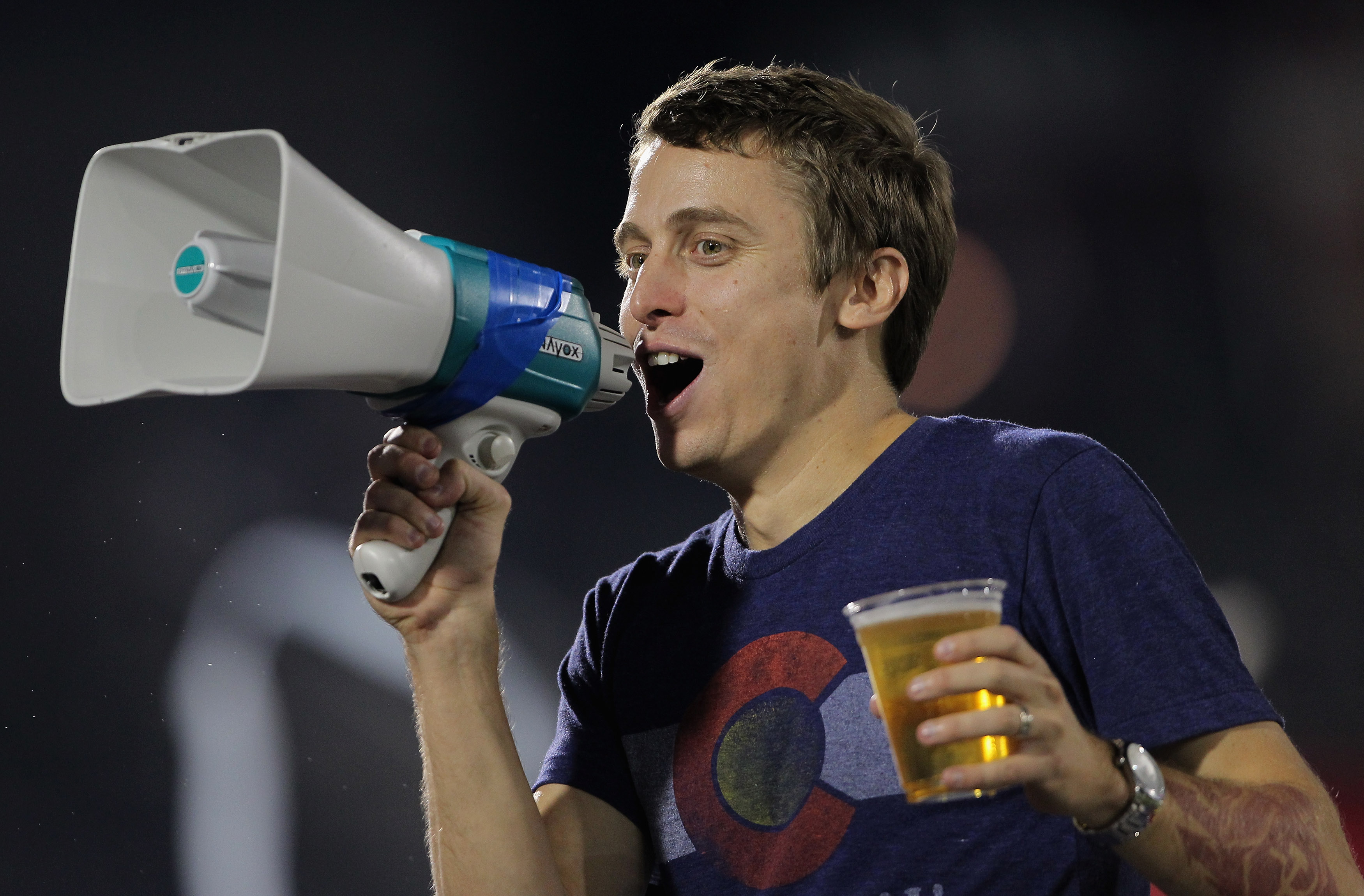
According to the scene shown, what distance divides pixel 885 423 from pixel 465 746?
717 millimetres

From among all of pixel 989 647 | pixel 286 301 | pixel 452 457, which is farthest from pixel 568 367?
pixel 989 647

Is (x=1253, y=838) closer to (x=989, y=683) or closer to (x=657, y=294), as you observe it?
(x=989, y=683)

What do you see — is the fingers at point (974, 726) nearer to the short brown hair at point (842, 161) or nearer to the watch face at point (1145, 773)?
the watch face at point (1145, 773)

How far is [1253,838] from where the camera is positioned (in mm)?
1037

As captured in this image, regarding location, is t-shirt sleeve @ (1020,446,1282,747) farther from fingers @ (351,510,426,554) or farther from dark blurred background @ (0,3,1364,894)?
dark blurred background @ (0,3,1364,894)

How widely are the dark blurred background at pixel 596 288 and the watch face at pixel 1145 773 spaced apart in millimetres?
2192

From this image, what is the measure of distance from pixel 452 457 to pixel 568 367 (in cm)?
17

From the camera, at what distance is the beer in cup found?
0.91 metres

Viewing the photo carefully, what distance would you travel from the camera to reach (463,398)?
49.8 inches

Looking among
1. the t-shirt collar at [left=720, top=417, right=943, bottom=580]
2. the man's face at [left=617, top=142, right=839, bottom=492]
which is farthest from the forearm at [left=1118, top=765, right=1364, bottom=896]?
the man's face at [left=617, top=142, right=839, bottom=492]

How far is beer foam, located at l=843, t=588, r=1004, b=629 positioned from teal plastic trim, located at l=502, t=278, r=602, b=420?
530mm

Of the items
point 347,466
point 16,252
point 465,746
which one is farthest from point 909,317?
point 16,252

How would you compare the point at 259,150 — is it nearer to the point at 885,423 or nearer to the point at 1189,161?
the point at 885,423

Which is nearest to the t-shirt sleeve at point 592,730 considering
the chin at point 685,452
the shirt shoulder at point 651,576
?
the shirt shoulder at point 651,576
